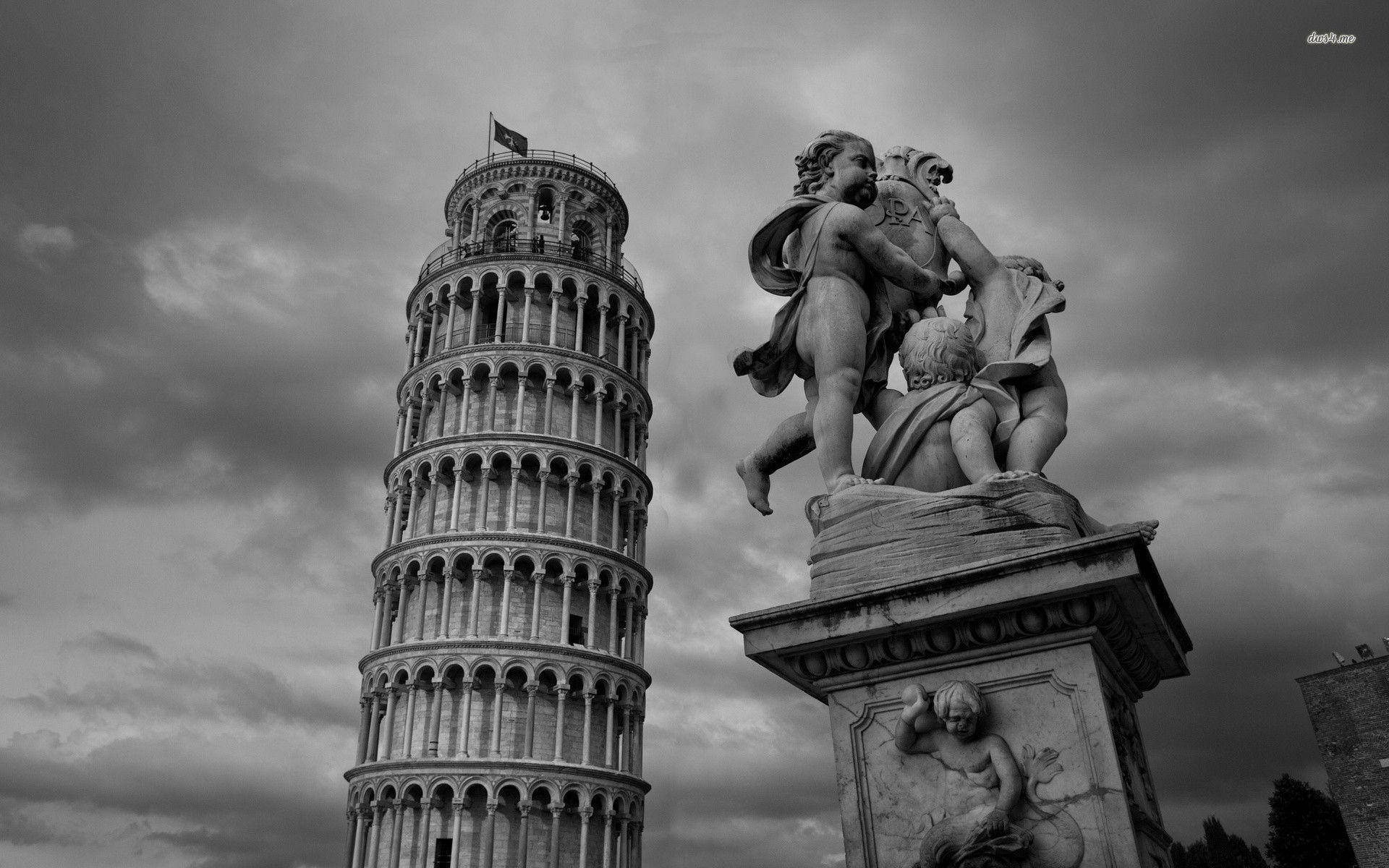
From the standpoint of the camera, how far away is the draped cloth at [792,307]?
4941mm

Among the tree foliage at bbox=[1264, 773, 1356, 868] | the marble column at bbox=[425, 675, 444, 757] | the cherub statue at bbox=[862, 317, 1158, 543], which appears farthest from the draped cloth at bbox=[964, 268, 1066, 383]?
the tree foliage at bbox=[1264, 773, 1356, 868]

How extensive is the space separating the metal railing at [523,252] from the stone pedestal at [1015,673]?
149 feet

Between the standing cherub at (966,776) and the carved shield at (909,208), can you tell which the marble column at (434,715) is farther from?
the standing cherub at (966,776)

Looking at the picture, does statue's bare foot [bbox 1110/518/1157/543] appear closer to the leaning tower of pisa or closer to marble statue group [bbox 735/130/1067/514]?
marble statue group [bbox 735/130/1067/514]

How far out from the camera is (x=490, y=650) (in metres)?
40.8

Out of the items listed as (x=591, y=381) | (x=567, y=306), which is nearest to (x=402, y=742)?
(x=591, y=381)

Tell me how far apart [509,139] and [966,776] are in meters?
54.1

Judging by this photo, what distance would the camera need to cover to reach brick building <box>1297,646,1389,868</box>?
31.9m

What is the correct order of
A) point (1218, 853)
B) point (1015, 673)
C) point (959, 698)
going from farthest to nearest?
point (1218, 853) < point (1015, 673) < point (959, 698)

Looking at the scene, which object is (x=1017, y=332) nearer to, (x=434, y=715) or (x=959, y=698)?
(x=959, y=698)

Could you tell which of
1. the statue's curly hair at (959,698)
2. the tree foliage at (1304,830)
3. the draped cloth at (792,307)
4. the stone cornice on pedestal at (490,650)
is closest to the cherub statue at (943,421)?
the draped cloth at (792,307)

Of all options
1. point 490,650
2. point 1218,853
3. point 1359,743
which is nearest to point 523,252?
point 490,650

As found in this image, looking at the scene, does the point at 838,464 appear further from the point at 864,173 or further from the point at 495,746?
the point at 495,746

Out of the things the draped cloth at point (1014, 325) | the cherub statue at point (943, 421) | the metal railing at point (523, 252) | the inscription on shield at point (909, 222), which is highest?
the metal railing at point (523, 252)
